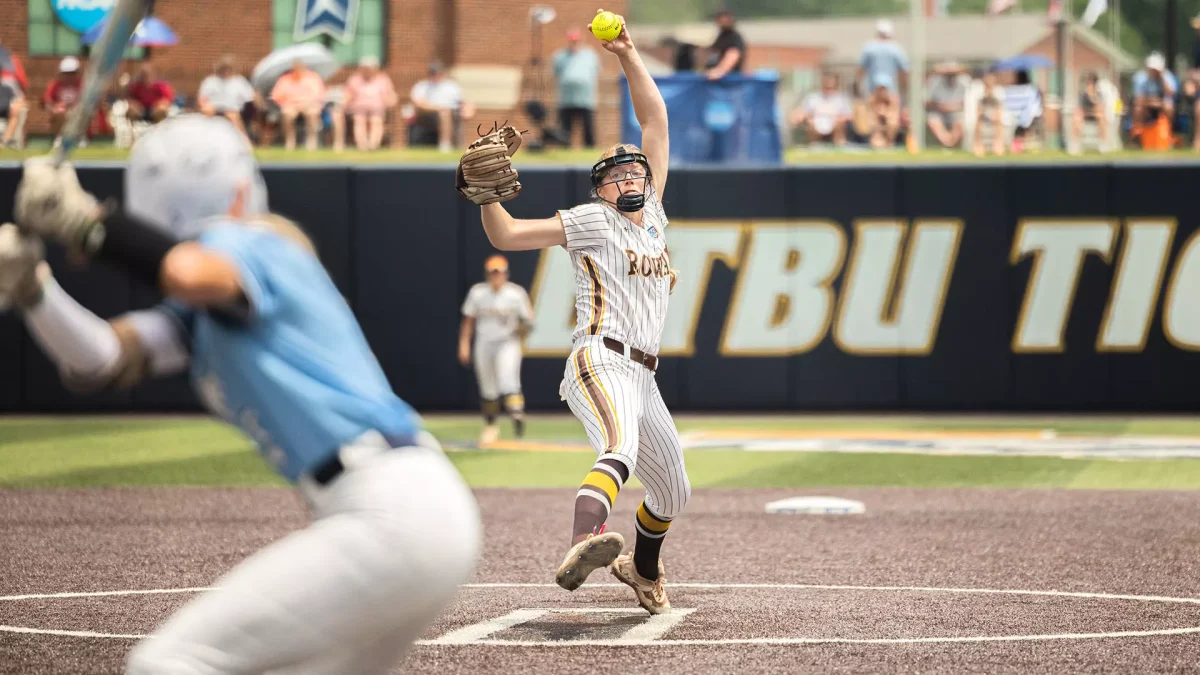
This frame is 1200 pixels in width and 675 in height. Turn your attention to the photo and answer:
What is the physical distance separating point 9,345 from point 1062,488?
45.9 feet

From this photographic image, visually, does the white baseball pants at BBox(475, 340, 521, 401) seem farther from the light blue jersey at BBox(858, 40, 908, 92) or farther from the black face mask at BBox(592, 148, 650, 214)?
the black face mask at BBox(592, 148, 650, 214)

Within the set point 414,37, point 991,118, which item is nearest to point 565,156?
point 991,118

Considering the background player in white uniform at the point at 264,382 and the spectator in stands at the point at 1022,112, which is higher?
the spectator in stands at the point at 1022,112

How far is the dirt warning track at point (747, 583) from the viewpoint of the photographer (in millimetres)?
7176

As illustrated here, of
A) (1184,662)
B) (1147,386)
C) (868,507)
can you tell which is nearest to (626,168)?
(1184,662)

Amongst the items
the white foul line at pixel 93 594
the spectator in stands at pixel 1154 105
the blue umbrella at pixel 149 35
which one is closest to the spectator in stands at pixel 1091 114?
the spectator in stands at pixel 1154 105

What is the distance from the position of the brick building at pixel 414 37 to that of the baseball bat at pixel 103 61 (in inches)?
1137

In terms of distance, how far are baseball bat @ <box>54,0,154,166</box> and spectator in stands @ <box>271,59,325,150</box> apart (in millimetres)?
20403

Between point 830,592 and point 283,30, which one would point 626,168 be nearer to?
point 830,592

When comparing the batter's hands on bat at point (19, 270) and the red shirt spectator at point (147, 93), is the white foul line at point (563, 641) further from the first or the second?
the red shirt spectator at point (147, 93)

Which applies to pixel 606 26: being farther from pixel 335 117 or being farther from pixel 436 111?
pixel 436 111

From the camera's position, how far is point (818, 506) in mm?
12969

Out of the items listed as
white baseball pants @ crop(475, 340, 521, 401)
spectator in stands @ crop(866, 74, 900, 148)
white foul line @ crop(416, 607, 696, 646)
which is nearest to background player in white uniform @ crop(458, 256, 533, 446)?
white baseball pants @ crop(475, 340, 521, 401)

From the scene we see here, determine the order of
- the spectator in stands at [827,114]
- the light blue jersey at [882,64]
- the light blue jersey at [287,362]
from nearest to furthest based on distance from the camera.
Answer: the light blue jersey at [287,362], the light blue jersey at [882,64], the spectator in stands at [827,114]
